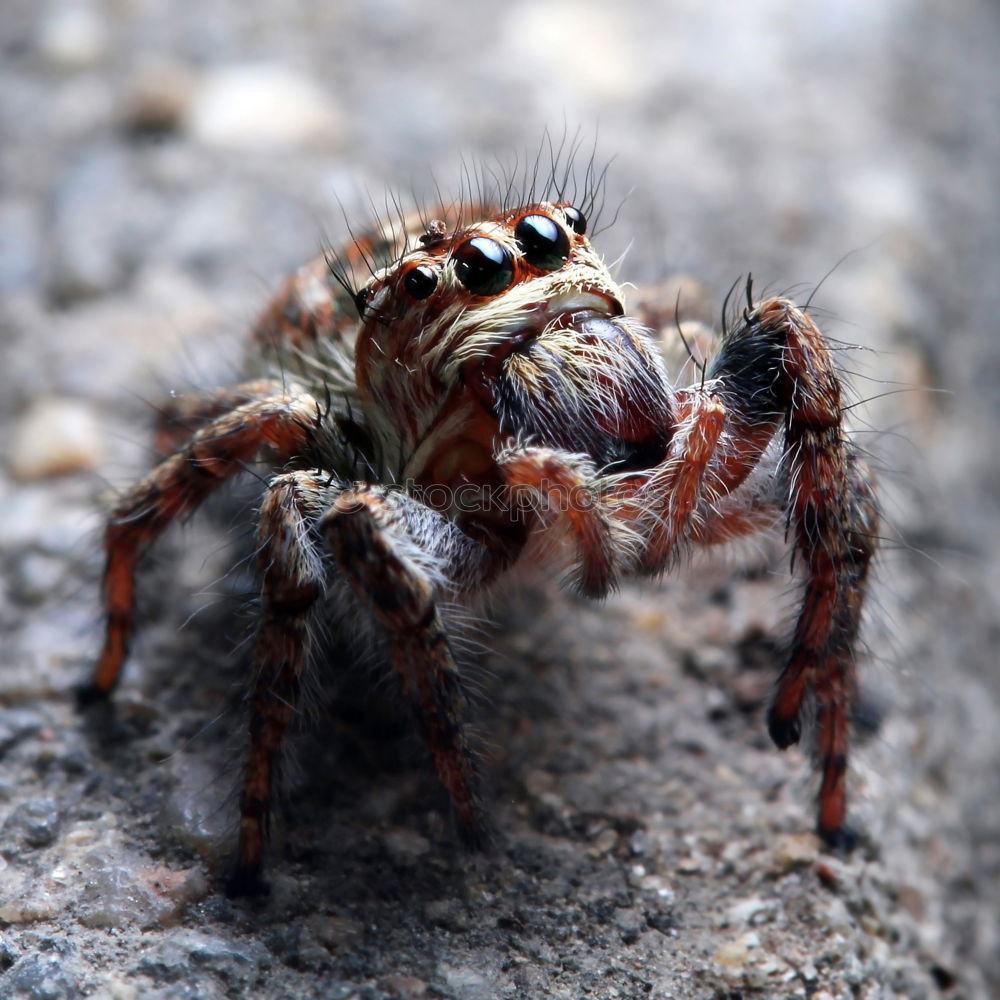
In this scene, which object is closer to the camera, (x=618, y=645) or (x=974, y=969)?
(x=974, y=969)

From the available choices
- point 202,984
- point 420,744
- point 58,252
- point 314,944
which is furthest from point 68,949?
point 58,252

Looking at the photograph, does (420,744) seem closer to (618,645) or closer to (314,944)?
(314,944)

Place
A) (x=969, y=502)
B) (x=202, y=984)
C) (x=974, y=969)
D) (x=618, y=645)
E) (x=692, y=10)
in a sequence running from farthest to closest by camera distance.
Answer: (x=692, y=10), (x=969, y=502), (x=618, y=645), (x=974, y=969), (x=202, y=984)

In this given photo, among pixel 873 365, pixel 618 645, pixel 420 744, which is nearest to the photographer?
pixel 420 744

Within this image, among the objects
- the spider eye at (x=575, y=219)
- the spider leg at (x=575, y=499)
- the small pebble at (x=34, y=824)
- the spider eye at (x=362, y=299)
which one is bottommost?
the small pebble at (x=34, y=824)

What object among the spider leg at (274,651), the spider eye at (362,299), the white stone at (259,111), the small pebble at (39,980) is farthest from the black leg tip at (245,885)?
the white stone at (259,111)

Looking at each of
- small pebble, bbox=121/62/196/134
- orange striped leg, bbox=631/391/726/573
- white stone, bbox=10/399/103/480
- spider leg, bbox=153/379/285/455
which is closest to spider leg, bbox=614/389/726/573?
orange striped leg, bbox=631/391/726/573

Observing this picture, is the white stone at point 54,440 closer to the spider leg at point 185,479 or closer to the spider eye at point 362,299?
the spider leg at point 185,479
